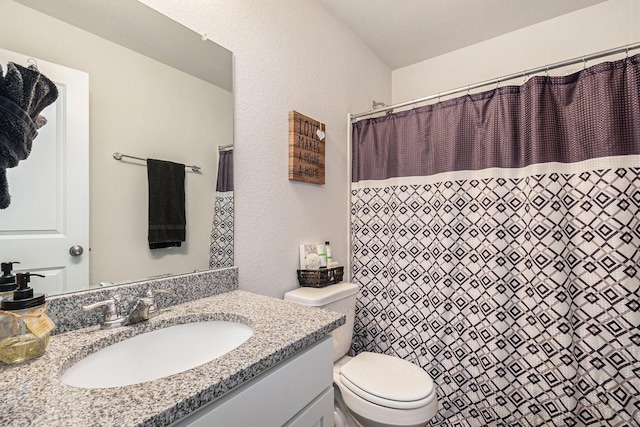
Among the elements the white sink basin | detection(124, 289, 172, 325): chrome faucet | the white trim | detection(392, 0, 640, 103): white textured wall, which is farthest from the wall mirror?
detection(392, 0, 640, 103): white textured wall

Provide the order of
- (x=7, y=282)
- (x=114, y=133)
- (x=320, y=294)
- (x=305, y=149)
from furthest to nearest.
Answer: (x=305, y=149) → (x=320, y=294) → (x=114, y=133) → (x=7, y=282)

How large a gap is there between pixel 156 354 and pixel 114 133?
0.66 m

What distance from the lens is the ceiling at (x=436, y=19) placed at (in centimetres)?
175

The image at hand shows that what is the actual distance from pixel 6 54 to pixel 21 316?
24.3 inches

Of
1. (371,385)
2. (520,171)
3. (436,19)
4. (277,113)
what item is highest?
(436,19)

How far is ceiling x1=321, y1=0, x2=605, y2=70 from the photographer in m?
1.75

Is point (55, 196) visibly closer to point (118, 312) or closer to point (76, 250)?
point (76, 250)

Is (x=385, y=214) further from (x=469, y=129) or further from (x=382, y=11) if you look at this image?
(x=382, y=11)

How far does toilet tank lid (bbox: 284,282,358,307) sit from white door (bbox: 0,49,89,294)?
0.80 m

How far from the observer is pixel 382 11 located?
1788 millimetres

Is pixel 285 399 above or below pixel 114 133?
below

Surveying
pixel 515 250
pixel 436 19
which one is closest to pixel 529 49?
pixel 436 19

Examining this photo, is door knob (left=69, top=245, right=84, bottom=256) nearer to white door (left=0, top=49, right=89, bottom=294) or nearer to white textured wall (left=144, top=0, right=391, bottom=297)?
white door (left=0, top=49, right=89, bottom=294)

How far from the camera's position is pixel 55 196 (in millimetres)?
766
